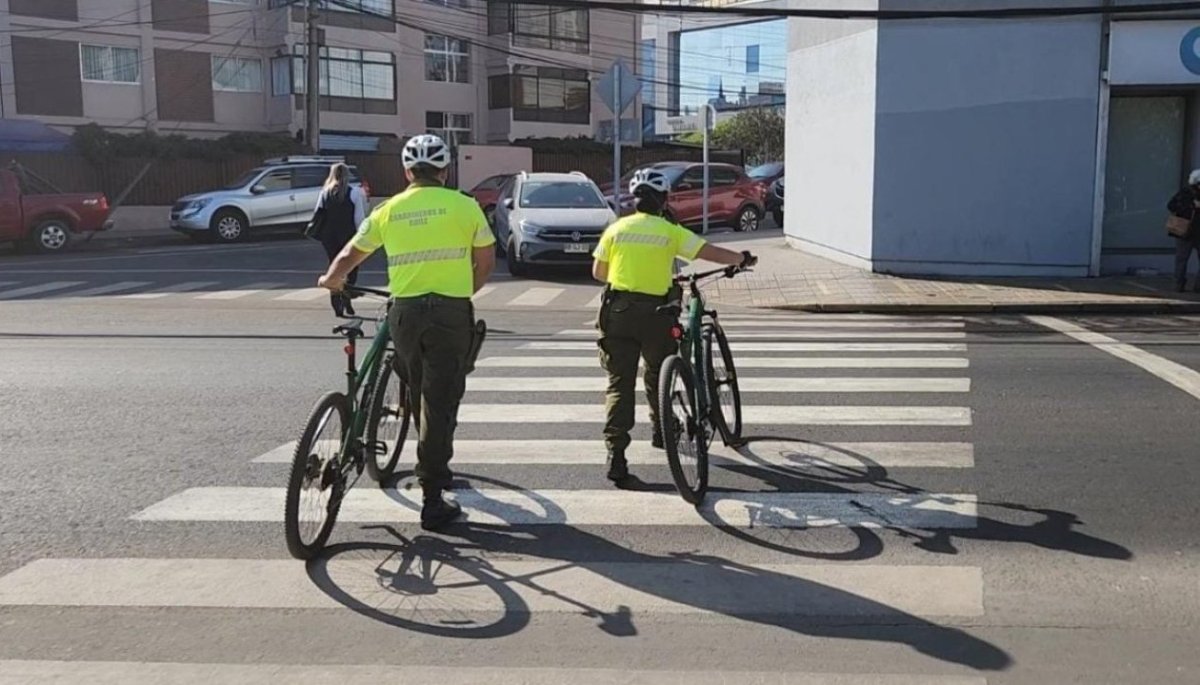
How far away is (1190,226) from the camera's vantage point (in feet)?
47.2

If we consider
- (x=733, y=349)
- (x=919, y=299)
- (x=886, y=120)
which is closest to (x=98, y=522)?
(x=733, y=349)

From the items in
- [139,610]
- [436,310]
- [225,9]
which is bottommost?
[139,610]

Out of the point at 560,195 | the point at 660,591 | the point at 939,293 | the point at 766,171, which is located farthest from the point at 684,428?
the point at 766,171

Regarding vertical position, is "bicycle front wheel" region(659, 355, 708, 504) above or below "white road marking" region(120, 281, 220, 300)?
above

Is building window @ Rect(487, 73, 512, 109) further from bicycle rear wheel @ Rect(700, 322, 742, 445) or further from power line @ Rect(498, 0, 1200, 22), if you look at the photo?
bicycle rear wheel @ Rect(700, 322, 742, 445)

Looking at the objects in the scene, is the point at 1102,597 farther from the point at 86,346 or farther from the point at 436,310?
the point at 86,346

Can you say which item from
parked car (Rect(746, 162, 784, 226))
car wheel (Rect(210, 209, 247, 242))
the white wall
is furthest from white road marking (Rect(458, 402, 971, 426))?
parked car (Rect(746, 162, 784, 226))

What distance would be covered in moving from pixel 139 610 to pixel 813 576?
2745mm

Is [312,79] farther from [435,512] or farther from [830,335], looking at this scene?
[435,512]

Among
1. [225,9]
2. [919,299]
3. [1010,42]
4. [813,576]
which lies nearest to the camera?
[813,576]

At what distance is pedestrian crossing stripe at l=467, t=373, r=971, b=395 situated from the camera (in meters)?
8.56

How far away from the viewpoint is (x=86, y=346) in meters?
11.0

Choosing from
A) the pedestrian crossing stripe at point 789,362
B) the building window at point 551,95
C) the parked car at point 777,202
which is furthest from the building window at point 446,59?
the pedestrian crossing stripe at point 789,362

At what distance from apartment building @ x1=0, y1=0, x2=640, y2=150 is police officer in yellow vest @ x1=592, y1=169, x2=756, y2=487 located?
26250 mm
